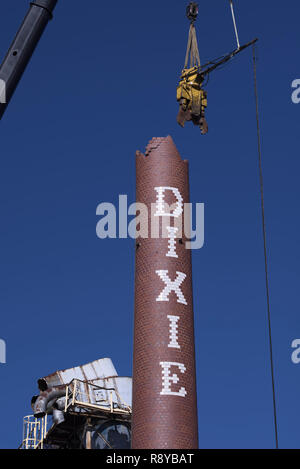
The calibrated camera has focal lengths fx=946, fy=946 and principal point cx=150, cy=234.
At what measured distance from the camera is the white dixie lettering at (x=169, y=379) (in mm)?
33438

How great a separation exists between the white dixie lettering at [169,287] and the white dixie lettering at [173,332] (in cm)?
76

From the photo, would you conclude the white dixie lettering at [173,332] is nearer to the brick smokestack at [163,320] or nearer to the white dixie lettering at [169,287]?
the brick smokestack at [163,320]

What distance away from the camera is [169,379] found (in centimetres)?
3372

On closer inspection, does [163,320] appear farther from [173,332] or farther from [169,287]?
[169,287]

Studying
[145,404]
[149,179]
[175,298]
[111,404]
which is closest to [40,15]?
[149,179]

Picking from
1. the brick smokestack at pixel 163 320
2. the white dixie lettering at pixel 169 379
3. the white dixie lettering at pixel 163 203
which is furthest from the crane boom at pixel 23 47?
the white dixie lettering at pixel 169 379

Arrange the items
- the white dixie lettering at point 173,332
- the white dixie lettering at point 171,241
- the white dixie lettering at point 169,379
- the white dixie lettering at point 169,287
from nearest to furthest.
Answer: the white dixie lettering at point 169,379, the white dixie lettering at point 173,332, the white dixie lettering at point 169,287, the white dixie lettering at point 171,241

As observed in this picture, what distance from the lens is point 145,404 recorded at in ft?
110

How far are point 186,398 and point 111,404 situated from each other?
1211 centimetres

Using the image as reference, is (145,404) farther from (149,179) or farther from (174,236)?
(149,179)

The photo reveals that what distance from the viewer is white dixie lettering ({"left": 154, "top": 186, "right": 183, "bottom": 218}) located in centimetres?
3669

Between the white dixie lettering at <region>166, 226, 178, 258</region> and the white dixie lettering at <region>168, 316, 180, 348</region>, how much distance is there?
2.58 meters

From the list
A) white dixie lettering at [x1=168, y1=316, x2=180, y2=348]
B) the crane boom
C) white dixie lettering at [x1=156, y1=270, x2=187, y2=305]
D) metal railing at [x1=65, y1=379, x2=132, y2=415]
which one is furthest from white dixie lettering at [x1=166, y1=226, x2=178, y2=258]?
metal railing at [x1=65, y1=379, x2=132, y2=415]

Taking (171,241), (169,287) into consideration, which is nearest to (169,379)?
(169,287)
